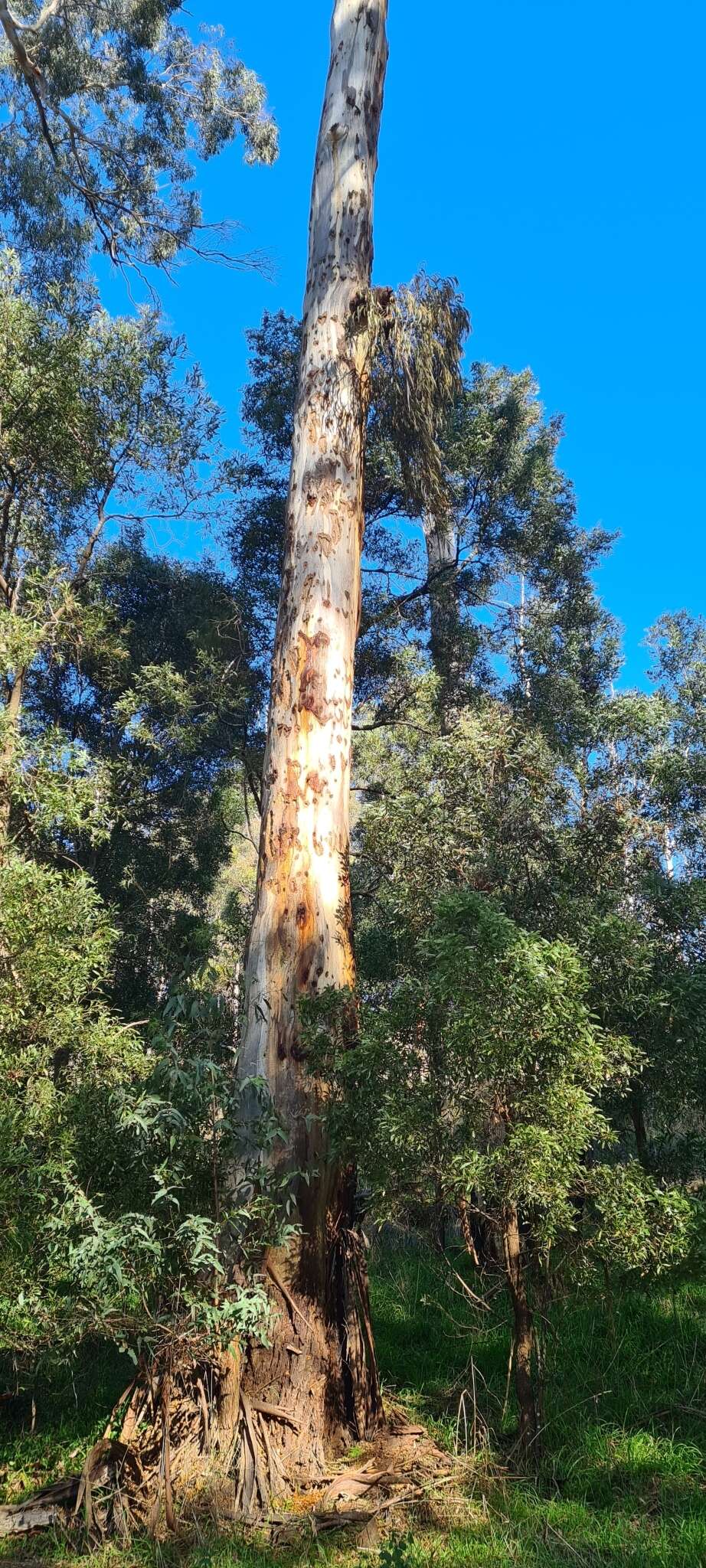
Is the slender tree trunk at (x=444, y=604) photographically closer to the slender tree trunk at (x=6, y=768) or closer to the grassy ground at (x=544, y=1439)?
the slender tree trunk at (x=6, y=768)

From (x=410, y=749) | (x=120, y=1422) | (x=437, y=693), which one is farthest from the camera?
(x=437, y=693)

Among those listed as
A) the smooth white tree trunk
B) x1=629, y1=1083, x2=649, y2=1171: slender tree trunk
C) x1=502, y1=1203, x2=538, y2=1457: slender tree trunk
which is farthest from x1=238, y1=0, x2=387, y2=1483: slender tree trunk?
x1=629, y1=1083, x2=649, y2=1171: slender tree trunk

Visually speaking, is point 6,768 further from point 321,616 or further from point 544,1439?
point 544,1439

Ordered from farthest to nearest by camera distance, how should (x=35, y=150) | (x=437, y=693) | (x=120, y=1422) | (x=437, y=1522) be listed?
(x=35, y=150), (x=437, y=693), (x=120, y=1422), (x=437, y=1522)

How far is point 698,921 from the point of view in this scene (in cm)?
486

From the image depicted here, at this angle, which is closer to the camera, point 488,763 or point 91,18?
point 488,763

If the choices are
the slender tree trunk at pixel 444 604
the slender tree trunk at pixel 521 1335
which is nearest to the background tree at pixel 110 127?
the slender tree trunk at pixel 444 604

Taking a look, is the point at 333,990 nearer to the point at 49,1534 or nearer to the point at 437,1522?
the point at 437,1522

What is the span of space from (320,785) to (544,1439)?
10.0ft

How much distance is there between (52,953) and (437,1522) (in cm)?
324

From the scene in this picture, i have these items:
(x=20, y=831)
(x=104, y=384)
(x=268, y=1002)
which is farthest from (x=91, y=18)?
(x=268, y=1002)

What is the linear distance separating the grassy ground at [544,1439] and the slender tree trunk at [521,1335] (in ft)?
0.39

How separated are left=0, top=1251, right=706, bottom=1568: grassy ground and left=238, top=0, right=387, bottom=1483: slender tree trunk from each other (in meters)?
0.63

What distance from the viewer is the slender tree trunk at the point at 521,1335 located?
429 cm
